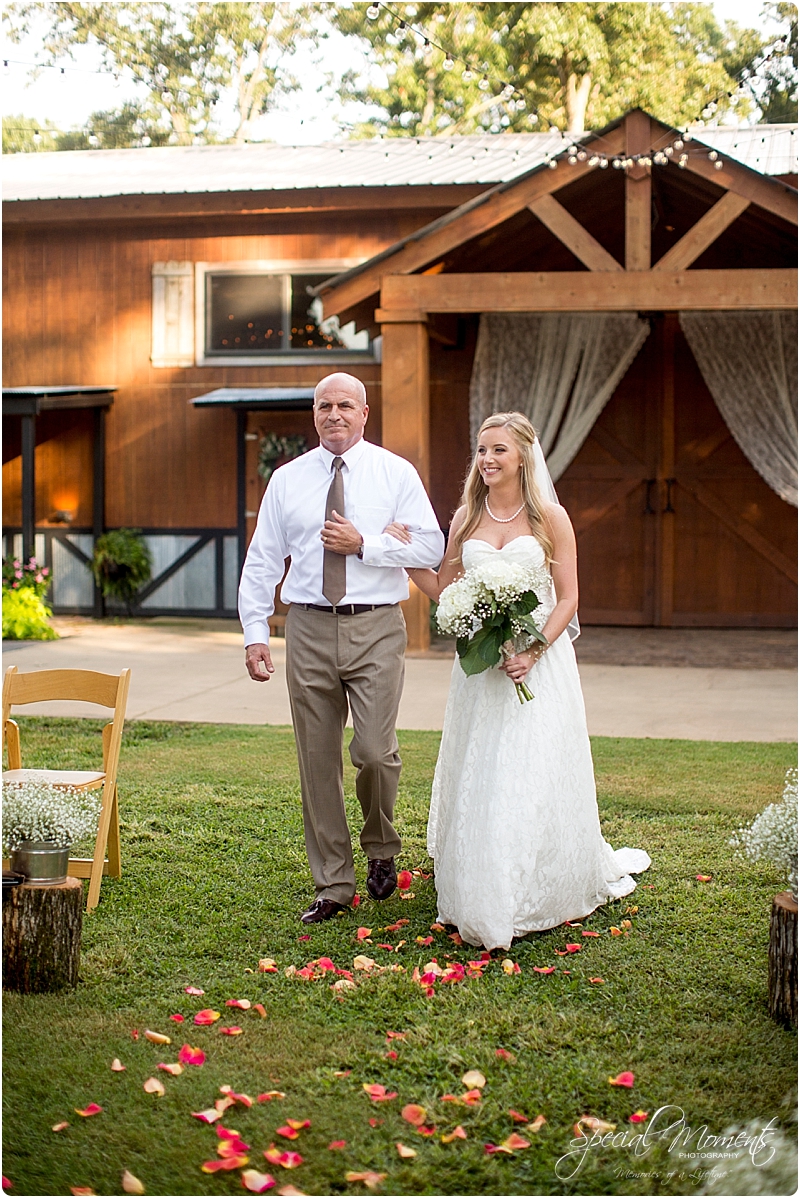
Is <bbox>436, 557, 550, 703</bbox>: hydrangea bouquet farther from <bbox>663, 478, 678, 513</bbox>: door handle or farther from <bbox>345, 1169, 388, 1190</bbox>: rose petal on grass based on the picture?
<bbox>663, 478, 678, 513</bbox>: door handle

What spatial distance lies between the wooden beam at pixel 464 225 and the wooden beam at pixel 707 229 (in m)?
0.94

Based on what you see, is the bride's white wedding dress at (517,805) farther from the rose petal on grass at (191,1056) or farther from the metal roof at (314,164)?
the metal roof at (314,164)

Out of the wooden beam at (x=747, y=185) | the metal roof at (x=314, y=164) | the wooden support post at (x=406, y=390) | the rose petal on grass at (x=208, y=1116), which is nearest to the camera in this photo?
the rose petal on grass at (x=208, y=1116)

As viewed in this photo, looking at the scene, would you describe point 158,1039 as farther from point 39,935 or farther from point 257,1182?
point 257,1182

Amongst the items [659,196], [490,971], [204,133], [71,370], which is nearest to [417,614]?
[659,196]

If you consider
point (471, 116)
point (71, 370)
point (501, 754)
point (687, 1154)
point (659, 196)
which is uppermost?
point (471, 116)

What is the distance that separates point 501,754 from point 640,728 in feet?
13.2

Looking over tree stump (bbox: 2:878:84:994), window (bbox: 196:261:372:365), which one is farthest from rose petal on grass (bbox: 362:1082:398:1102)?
window (bbox: 196:261:372:365)

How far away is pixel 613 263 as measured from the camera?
33.9 feet

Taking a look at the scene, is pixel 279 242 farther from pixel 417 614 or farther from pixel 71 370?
pixel 417 614

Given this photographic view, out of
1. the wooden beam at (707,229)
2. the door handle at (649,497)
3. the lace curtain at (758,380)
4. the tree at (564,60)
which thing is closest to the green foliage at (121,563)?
the door handle at (649,497)

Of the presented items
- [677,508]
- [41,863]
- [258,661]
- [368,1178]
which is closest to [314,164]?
[677,508]

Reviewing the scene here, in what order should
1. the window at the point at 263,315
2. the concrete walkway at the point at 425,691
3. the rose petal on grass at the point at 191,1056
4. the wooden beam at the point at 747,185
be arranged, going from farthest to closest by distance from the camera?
the window at the point at 263,315
the wooden beam at the point at 747,185
the concrete walkway at the point at 425,691
the rose petal on grass at the point at 191,1056

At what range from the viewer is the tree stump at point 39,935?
3.78 metres
